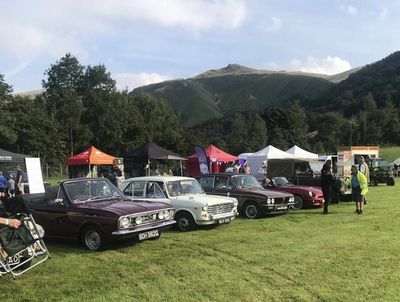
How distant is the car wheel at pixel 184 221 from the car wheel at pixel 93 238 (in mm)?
3017

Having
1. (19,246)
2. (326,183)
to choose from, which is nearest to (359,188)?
(326,183)

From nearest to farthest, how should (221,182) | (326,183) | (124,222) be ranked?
(124,222)
(221,182)
(326,183)

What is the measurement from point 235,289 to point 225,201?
239 inches

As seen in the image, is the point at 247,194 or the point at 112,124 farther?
the point at 112,124

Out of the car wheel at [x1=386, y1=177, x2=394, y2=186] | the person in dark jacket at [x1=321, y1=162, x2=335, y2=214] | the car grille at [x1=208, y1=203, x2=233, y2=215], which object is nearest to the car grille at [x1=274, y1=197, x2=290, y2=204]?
the person in dark jacket at [x1=321, y1=162, x2=335, y2=214]

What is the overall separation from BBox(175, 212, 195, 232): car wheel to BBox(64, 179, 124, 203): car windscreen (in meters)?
1.91

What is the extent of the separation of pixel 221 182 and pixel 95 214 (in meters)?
6.18

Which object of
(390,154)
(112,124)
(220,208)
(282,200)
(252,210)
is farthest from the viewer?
(390,154)

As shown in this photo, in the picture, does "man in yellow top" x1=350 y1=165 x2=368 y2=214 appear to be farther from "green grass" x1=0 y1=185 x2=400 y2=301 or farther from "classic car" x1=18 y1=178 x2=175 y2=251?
"classic car" x1=18 y1=178 x2=175 y2=251

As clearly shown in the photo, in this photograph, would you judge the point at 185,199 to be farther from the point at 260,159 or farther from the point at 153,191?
the point at 260,159

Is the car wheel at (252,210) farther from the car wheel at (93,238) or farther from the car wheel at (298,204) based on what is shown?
the car wheel at (93,238)

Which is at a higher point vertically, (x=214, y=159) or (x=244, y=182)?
(x=214, y=159)

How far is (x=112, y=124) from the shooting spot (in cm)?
7206

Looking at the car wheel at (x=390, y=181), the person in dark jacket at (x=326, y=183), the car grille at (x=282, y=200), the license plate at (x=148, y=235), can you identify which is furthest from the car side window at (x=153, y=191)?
the car wheel at (x=390, y=181)
